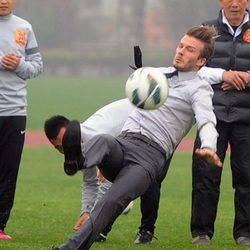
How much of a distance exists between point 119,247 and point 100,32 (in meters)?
87.5

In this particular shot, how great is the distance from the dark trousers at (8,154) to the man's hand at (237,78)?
1.86m

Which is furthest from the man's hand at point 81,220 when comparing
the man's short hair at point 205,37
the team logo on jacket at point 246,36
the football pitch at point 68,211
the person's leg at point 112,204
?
the team logo on jacket at point 246,36

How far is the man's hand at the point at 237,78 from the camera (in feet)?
30.8

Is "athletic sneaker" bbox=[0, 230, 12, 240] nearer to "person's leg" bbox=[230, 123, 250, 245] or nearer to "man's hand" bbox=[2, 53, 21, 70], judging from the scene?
"man's hand" bbox=[2, 53, 21, 70]

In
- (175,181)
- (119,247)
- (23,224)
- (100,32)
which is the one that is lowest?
(100,32)

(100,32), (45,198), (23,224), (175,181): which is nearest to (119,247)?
(23,224)

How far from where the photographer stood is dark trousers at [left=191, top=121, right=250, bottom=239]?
31.8ft

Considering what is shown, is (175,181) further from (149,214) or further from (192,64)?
(192,64)

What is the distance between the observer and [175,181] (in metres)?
17.4

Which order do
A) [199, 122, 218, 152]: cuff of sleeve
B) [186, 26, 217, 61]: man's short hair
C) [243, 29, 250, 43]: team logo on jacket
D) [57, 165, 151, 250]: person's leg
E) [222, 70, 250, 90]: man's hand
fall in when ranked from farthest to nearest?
[243, 29, 250, 43]: team logo on jacket → [222, 70, 250, 90]: man's hand → [186, 26, 217, 61]: man's short hair → [199, 122, 218, 152]: cuff of sleeve → [57, 165, 151, 250]: person's leg

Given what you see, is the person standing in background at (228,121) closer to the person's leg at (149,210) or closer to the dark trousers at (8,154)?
the person's leg at (149,210)

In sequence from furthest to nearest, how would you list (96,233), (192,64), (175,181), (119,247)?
(175,181), (119,247), (192,64), (96,233)

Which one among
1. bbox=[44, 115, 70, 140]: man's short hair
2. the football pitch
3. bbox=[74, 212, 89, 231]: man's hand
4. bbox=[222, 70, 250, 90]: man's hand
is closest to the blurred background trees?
the football pitch

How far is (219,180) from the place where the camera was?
9734 mm
